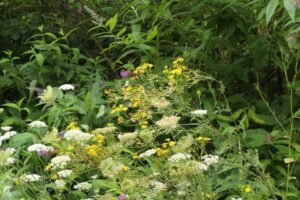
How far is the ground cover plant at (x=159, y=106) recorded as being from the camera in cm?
206

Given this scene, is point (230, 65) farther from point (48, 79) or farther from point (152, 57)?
point (48, 79)

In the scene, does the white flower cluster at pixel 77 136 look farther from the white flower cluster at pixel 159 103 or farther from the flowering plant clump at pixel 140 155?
the white flower cluster at pixel 159 103

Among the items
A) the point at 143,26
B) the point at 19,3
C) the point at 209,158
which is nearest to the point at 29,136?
the point at 209,158

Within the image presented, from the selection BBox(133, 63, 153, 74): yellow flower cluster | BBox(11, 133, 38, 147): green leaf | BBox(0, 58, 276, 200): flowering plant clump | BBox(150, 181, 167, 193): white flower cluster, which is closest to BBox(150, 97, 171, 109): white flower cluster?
BBox(0, 58, 276, 200): flowering plant clump

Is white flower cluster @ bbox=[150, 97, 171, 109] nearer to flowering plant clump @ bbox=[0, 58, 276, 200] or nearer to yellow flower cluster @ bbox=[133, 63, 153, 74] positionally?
flowering plant clump @ bbox=[0, 58, 276, 200]

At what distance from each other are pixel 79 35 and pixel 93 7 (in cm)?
24

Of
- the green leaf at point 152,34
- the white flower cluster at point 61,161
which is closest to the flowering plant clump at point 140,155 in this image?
the white flower cluster at point 61,161

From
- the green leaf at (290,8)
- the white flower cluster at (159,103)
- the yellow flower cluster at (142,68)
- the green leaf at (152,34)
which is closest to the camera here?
the green leaf at (290,8)

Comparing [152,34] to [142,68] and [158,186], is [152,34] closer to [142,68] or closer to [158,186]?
[142,68]

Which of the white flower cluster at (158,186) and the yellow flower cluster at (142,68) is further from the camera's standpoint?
the yellow flower cluster at (142,68)

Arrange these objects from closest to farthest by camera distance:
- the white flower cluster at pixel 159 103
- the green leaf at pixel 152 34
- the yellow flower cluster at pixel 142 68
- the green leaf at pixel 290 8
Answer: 1. the green leaf at pixel 290 8
2. the white flower cluster at pixel 159 103
3. the yellow flower cluster at pixel 142 68
4. the green leaf at pixel 152 34

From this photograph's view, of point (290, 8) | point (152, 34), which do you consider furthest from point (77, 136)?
point (152, 34)

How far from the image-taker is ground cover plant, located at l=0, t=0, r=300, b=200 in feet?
6.75

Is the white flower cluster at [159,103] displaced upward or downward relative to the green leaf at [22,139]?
upward
